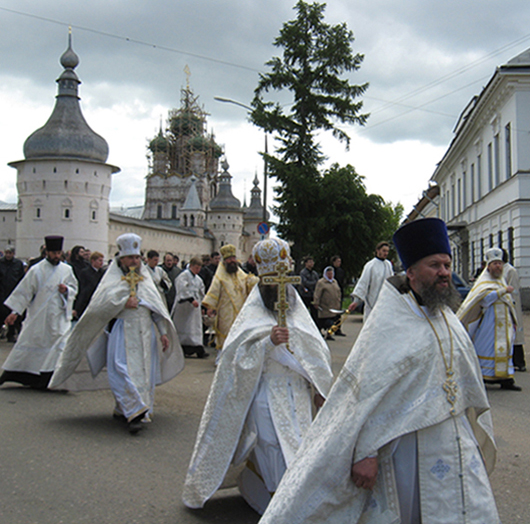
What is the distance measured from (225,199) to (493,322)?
104560 millimetres

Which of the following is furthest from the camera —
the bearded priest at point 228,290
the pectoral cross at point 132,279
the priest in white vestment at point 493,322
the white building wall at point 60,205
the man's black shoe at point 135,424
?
the white building wall at point 60,205

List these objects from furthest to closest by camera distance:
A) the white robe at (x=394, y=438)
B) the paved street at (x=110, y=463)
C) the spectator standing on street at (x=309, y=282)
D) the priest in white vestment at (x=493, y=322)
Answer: the spectator standing on street at (x=309, y=282) → the priest in white vestment at (x=493, y=322) → the paved street at (x=110, y=463) → the white robe at (x=394, y=438)

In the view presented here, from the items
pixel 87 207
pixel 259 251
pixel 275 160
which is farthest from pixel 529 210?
pixel 87 207

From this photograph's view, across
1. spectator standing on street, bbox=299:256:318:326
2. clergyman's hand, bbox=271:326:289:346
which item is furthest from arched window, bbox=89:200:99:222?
clergyman's hand, bbox=271:326:289:346

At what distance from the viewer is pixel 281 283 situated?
4.30 meters

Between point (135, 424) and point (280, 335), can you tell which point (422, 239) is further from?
point (135, 424)

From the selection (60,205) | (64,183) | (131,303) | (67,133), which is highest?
(67,133)

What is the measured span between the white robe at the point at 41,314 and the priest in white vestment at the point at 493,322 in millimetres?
5288

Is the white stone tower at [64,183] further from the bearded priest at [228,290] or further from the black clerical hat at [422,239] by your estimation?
the black clerical hat at [422,239]

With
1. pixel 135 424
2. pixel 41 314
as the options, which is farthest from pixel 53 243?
pixel 135 424

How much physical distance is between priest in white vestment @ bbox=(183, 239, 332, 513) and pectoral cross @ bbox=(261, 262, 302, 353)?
0.06m

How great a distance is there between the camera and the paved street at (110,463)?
14.3 ft

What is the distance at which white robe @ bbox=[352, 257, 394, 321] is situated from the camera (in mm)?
11109

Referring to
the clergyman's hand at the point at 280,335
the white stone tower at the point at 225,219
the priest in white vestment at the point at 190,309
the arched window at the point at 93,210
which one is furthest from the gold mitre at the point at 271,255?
the white stone tower at the point at 225,219
